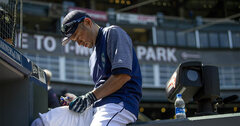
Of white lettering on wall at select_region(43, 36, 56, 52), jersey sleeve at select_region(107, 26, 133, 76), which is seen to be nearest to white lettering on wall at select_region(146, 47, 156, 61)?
white lettering on wall at select_region(43, 36, 56, 52)

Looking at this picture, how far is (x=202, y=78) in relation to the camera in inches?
133

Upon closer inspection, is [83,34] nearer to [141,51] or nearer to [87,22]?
[87,22]

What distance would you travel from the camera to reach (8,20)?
3102mm

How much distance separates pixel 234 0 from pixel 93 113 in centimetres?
3188

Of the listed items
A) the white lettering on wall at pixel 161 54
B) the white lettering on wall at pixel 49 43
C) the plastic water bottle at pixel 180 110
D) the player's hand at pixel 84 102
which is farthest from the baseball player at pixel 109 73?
the white lettering on wall at pixel 161 54

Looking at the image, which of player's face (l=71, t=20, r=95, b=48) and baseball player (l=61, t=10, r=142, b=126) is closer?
baseball player (l=61, t=10, r=142, b=126)

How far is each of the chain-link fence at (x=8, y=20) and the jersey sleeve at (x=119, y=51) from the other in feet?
2.91

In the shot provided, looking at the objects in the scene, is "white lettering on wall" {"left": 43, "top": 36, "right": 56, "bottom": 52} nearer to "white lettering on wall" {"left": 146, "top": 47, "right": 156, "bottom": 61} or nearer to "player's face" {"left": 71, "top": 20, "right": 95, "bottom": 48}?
"white lettering on wall" {"left": 146, "top": 47, "right": 156, "bottom": 61}

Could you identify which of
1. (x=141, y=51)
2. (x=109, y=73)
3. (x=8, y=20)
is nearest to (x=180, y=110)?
(x=109, y=73)

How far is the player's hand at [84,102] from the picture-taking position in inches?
99.1

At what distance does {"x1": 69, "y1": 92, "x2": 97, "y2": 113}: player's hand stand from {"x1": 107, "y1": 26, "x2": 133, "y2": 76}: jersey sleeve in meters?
0.23

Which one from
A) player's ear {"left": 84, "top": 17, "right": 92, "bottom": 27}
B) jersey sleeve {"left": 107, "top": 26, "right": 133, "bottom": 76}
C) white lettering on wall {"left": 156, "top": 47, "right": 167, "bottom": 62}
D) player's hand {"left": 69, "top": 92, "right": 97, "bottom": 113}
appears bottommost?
player's hand {"left": 69, "top": 92, "right": 97, "bottom": 113}

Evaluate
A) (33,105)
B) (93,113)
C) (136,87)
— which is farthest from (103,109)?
(33,105)

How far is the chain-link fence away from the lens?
298 cm
